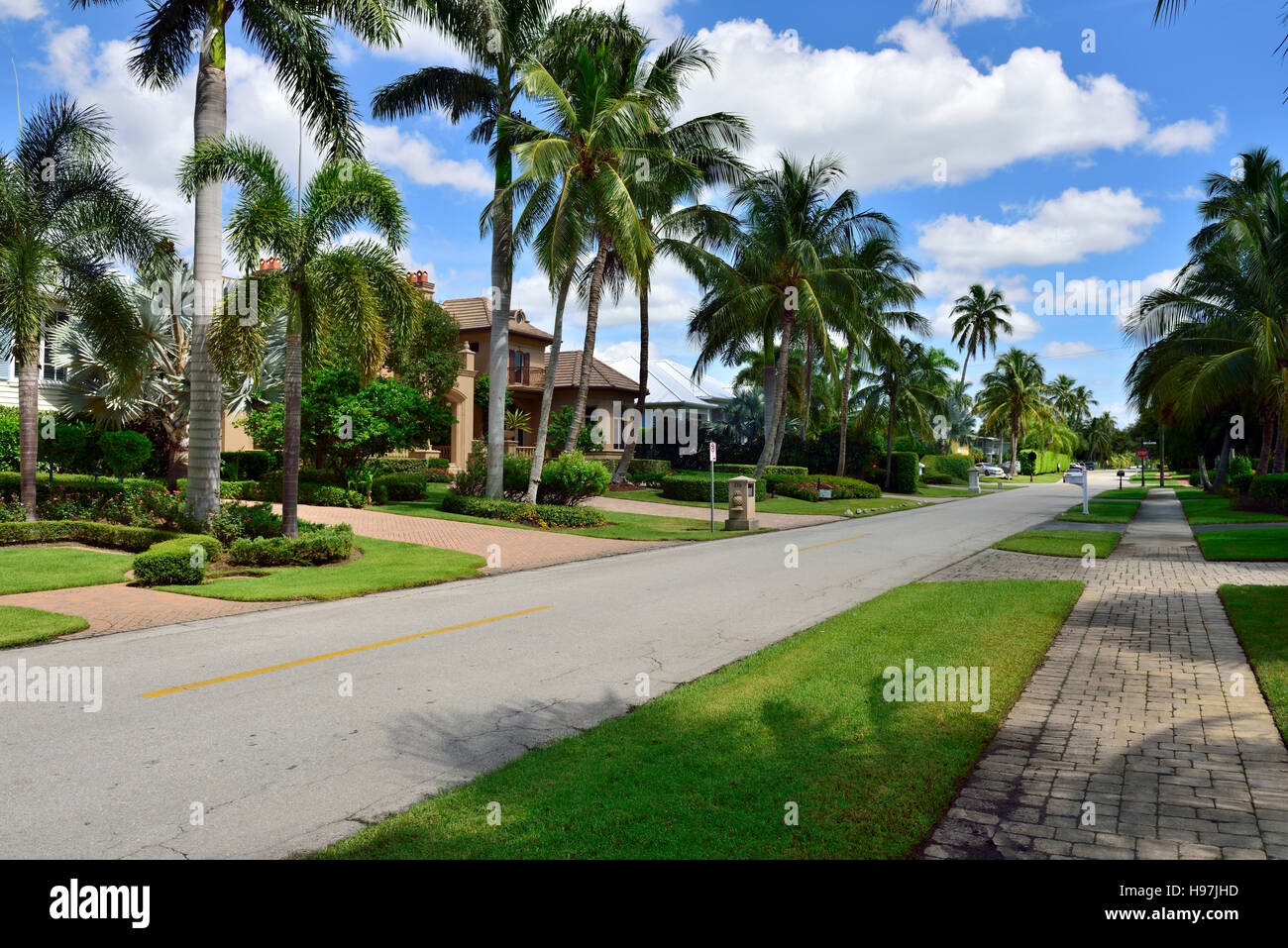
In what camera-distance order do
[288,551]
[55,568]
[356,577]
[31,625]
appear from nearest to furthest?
[31,625]
[55,568]
[356,577]
[288,551]

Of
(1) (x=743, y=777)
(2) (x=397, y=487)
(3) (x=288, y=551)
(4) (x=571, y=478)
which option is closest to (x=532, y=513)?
(4) (x=571, y=478)

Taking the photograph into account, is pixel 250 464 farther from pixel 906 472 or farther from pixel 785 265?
pixel 906 472

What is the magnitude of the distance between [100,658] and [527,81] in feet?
56.7

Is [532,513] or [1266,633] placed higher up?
[532,513]

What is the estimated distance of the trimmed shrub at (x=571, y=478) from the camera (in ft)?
79.4

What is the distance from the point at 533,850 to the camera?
3758 mm

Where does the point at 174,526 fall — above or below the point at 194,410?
below

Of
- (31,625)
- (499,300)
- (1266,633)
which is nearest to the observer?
(1266,633)

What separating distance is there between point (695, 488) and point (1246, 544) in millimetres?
17985

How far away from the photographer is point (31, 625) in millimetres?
8867

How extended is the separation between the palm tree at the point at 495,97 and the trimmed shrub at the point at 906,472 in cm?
2875
